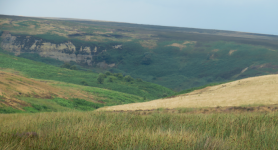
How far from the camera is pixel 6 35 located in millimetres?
100312

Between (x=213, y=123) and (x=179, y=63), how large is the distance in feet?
298

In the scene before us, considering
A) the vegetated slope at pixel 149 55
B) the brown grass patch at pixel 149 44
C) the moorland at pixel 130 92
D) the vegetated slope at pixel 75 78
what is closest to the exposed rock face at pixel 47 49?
the vegetated slope at pixel 149 55

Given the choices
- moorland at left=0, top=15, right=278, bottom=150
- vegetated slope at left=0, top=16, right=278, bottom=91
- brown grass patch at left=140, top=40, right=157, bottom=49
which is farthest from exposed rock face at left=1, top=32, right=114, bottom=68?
brown grass patch at left=140, top=40, right=157, bottom=49

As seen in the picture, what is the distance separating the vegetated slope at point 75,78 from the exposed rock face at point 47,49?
126ft

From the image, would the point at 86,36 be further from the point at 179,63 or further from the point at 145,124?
the point at 145,124

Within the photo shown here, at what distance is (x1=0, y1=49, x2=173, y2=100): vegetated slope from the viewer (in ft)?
155

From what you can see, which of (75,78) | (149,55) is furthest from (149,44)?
(75,78)

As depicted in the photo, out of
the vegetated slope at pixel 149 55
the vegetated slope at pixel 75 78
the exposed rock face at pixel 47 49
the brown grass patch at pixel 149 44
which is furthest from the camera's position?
the brown grass patch at pixel 149 44

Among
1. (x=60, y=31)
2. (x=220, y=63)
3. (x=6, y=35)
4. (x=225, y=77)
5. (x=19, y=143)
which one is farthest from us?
(x=60, y=31)

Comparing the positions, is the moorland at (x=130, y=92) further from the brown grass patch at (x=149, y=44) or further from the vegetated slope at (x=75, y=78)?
the brown grass patch at (x=149, y=44)

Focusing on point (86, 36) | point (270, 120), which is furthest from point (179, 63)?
point (270, 120)

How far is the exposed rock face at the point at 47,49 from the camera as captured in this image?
311ft

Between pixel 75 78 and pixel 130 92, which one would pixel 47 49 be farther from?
pixel 130 92

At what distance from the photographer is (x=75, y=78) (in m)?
51.4
